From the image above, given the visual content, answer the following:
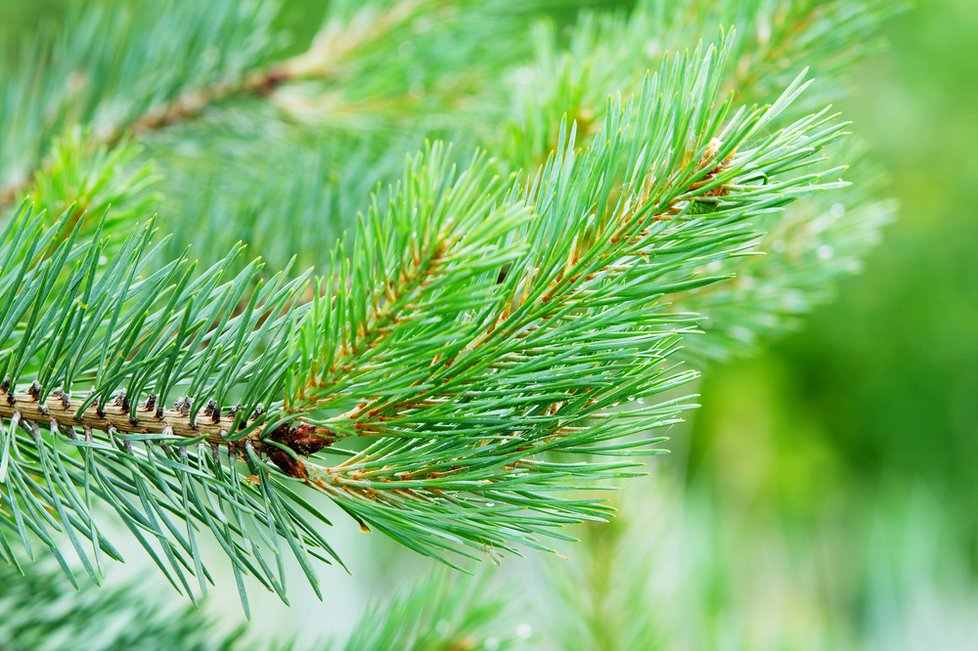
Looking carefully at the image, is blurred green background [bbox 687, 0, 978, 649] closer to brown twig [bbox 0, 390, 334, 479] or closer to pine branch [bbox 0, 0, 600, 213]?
pine branch [bbox 0, 0, 600, 213]

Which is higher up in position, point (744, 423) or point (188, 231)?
point (744, 423)

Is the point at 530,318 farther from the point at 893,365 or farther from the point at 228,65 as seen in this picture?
the point at 893,365

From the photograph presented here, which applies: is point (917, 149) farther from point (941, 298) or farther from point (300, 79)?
point (300, 79)

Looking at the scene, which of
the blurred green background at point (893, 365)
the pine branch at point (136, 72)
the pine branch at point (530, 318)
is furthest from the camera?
the blurred green background at point (893, 365)

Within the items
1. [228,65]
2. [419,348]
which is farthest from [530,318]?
[228,65]

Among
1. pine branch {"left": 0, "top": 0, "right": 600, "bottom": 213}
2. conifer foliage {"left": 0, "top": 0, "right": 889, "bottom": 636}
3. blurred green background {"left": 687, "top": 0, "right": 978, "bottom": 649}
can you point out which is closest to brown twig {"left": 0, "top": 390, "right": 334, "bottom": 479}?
conifer foliage {"left": 0, "top": 0, "right": 889, "bottom": 636}

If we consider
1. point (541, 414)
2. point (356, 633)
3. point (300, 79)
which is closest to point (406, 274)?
point (541, 414)

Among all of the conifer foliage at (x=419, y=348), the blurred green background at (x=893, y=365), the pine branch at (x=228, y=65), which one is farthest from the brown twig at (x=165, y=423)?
the blurred green background at (x=893, y=365)

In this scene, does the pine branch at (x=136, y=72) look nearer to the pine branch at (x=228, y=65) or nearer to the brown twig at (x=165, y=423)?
the pine branch at (x=228, y=65)

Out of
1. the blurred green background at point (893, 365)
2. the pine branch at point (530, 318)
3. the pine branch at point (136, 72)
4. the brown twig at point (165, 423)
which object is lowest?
the brown twig at point (165, 423)

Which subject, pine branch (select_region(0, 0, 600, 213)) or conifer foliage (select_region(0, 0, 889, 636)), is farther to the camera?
pine branch (select_region(0, 0, 600, 213))

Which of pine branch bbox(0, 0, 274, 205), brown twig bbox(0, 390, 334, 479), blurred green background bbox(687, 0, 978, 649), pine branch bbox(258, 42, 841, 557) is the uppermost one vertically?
blurred green background bbox(687, 0, 978, 649)
